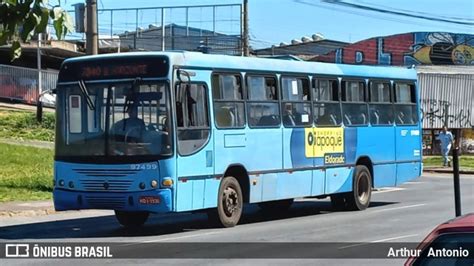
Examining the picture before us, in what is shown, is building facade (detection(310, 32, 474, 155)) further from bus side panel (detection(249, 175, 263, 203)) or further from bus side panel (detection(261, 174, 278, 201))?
bus side panel (detection(249, 175, 263, 203))

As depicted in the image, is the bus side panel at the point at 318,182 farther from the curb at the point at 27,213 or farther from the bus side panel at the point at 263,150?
the curb at the point at 27,213

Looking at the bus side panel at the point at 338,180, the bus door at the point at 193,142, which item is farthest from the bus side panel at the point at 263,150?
the bus side panel at the point at 338,180

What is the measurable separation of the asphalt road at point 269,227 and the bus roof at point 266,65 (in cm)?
302

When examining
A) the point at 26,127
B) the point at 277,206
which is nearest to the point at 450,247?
the point at 277,206

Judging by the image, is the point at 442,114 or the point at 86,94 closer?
the point at 86,94

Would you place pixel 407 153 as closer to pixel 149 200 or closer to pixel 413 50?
pixel 149 200

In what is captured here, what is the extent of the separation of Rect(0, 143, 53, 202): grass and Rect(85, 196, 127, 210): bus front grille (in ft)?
20.3

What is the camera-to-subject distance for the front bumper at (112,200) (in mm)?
13312

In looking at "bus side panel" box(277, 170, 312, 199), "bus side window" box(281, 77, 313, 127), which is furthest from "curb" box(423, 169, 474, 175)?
"bus side panel" box(277, 170, 312, 199)

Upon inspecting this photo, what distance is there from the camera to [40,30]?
11.5 feet

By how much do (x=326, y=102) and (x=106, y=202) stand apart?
6026 mm

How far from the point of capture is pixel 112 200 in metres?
13.7

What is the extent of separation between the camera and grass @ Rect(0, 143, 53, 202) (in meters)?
20.4

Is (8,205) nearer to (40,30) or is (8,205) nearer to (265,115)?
(265,115)
